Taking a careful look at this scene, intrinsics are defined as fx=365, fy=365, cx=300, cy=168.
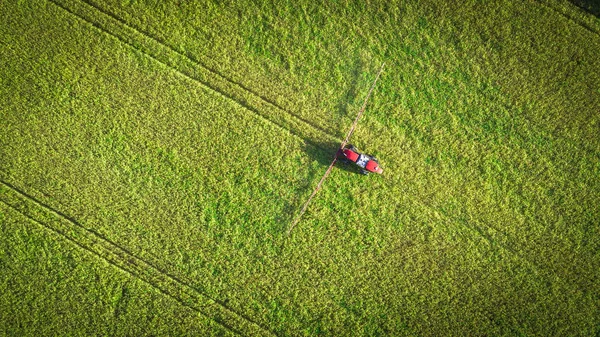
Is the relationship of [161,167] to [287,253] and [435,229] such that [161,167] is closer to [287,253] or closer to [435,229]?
[287,253]

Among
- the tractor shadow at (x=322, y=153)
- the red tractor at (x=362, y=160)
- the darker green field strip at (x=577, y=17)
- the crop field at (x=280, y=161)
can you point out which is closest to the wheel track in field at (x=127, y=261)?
the crop field at (x=280, y=161)

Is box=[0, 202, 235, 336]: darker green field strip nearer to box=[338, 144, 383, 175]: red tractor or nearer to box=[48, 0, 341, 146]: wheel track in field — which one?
box=[48, 0, 341, 146]: wheel track in field

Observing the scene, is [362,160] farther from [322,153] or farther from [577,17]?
[577,17]

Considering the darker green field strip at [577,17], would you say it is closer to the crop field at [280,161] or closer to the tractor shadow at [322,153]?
the crop field at [280,161]

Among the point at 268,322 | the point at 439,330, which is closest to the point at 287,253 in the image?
the point at 268,322

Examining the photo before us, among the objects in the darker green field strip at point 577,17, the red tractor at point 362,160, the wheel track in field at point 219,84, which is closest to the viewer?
the red tractor at point 362,160
